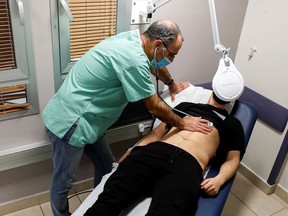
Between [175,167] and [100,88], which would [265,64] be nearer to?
[175,167]

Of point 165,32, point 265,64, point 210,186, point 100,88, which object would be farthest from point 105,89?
point 265,64

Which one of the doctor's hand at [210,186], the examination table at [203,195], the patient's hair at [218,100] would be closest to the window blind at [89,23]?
the examination table at [203,195]

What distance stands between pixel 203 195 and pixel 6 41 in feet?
4.07

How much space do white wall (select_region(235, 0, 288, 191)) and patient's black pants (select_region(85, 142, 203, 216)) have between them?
1.05 metres

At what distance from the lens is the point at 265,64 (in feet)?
7.78

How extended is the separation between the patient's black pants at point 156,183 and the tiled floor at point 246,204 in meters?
0.86

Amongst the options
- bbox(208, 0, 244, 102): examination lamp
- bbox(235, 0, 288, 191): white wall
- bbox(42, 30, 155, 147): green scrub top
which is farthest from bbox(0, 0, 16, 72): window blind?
bbox(235, 0, 288, 191): white wall

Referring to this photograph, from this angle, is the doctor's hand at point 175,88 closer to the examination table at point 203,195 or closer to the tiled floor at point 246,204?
the examination table at point 203,195

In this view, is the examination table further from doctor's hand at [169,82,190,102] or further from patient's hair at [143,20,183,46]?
patient's hair at [143,20,183,46]

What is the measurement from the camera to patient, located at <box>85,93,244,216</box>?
1.45 m

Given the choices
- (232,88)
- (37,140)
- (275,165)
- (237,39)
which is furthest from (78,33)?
(275,165)

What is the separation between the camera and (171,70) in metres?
2.30

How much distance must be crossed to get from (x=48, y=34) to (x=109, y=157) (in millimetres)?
774

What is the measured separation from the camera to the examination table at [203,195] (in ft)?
4.98
